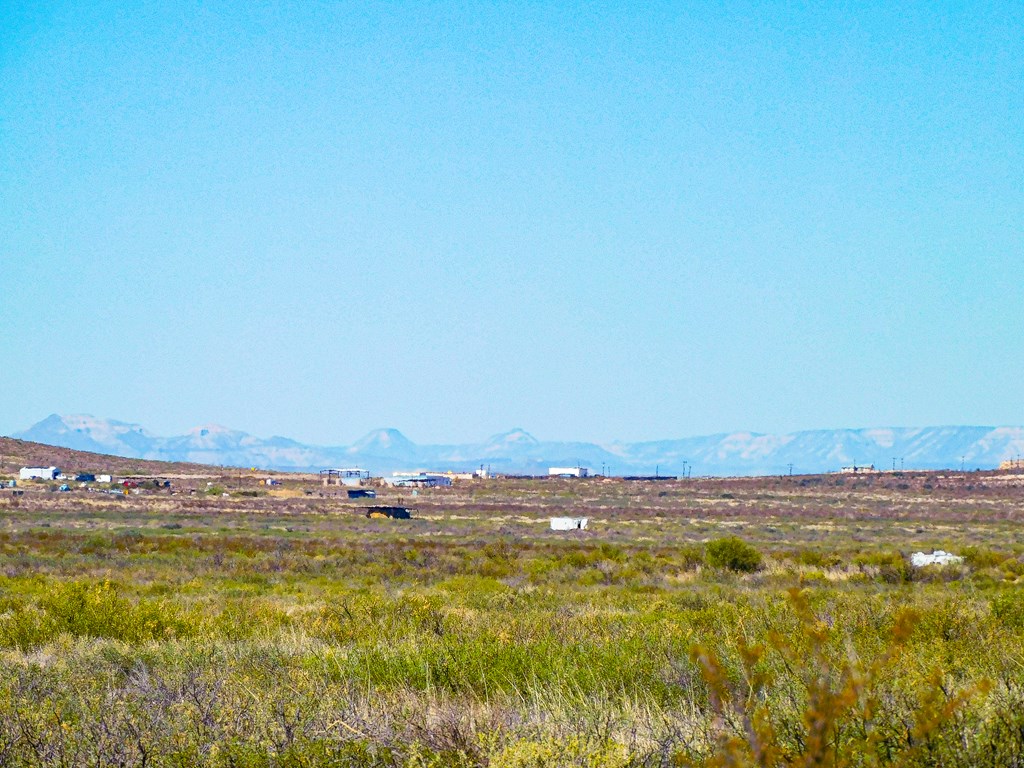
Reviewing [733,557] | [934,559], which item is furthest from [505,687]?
[934,559]

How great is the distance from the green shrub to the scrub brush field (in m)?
0.07

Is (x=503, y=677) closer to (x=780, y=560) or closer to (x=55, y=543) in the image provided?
(x=780, y=560)

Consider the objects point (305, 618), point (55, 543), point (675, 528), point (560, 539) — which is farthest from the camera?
point (675, 528)

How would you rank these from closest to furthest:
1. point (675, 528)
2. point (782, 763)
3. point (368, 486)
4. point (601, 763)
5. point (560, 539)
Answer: point (782, 763) < point (601, 763) < point (560, 539) < point (675, 528) < point (368, 486)

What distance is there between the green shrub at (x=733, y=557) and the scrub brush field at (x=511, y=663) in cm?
7

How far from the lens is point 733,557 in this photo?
113 feet

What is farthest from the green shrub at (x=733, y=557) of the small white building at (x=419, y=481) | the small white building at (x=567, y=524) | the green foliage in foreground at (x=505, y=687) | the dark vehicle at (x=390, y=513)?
the small white building at (x=419, y=481)

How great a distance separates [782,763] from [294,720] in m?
3.12

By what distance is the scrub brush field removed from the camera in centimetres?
482

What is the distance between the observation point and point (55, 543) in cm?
4253

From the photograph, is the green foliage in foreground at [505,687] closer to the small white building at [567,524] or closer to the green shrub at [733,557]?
the green shrub at [733,557]

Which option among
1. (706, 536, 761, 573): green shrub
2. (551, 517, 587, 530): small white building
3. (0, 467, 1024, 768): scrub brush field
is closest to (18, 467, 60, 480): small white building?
(551, 517, 587, 530): small white building

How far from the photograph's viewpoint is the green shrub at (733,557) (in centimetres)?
3428

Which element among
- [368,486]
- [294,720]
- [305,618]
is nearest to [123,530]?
[305,618]
